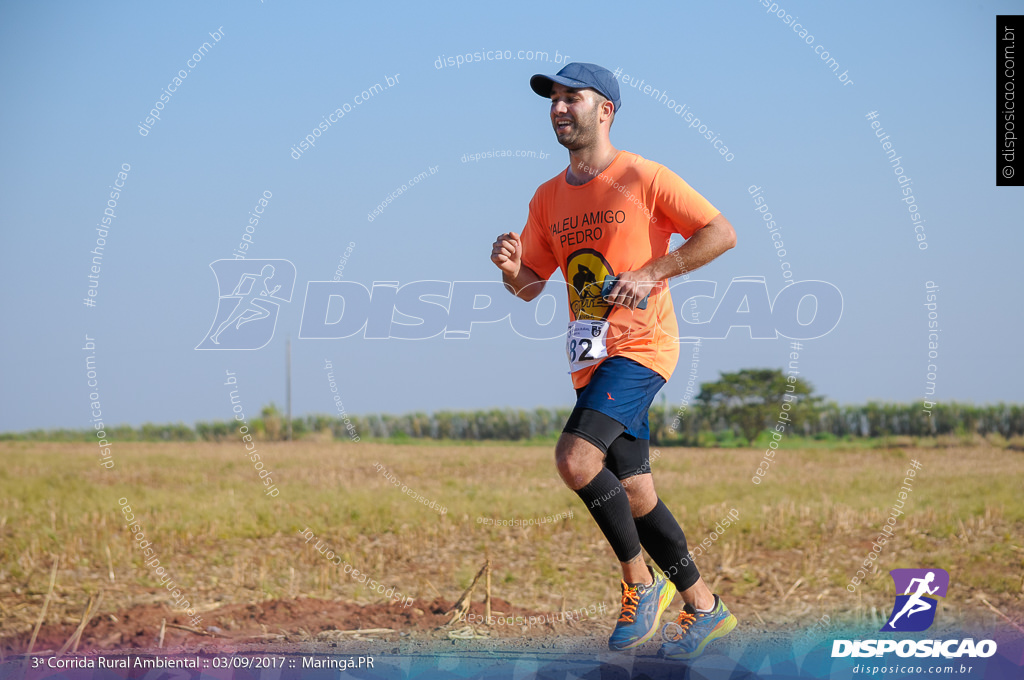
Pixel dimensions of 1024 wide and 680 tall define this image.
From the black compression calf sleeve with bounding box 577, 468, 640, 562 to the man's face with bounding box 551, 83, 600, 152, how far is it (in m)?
1.85

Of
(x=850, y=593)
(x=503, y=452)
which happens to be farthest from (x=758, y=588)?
(x=503, y=452)

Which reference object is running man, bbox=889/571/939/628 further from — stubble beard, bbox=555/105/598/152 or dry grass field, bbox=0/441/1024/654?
stubble beard, bbox=555/105/598/152

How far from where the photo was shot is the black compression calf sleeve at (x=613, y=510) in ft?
14.6

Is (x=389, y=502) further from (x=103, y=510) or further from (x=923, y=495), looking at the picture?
(x=923, y=495)

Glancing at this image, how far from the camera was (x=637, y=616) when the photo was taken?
4672mm

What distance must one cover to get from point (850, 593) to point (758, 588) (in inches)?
32.4

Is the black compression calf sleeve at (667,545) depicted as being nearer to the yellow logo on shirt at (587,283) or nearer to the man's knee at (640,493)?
the man's knee at (640,493)

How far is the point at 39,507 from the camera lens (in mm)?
11586

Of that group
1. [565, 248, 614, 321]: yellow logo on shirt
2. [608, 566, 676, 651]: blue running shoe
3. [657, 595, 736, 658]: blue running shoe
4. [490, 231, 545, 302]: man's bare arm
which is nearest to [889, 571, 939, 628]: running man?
[657, 595, 736, 658]: blue running shoe

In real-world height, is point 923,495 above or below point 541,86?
below

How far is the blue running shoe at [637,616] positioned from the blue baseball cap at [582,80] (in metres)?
2.78

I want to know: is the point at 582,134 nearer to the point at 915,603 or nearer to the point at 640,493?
the point at 640,493

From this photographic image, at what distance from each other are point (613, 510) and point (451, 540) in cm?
617

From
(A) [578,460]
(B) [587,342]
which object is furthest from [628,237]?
(A) [578,460]
